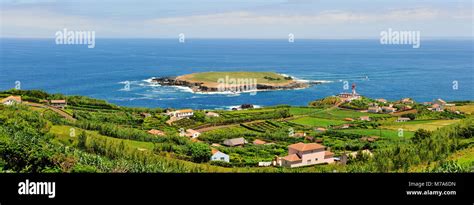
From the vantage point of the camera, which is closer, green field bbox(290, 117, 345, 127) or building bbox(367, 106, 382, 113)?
green field bbox(290, 117, 345, 127)

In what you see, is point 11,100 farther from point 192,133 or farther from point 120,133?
point 192,133

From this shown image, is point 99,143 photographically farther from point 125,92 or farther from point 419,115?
point 125,92

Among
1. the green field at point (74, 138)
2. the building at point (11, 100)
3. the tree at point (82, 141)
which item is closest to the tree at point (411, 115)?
the green field at point (74, 138)

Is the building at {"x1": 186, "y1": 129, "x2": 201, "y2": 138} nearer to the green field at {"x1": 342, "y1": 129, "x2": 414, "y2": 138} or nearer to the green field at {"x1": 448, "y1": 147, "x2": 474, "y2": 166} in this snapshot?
the green field at {"x1": 342, "y1": 129, "x2": 414, "y2": 138}

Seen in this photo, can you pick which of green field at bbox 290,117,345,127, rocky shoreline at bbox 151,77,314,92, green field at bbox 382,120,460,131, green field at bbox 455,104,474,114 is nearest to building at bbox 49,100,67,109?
green field at bbox 290,117,345,127

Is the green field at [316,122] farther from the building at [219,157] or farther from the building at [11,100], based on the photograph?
the building at [11,100]

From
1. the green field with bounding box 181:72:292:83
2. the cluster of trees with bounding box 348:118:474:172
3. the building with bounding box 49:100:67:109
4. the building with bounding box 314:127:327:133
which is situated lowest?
the building with bounding box 314:127:327:133
